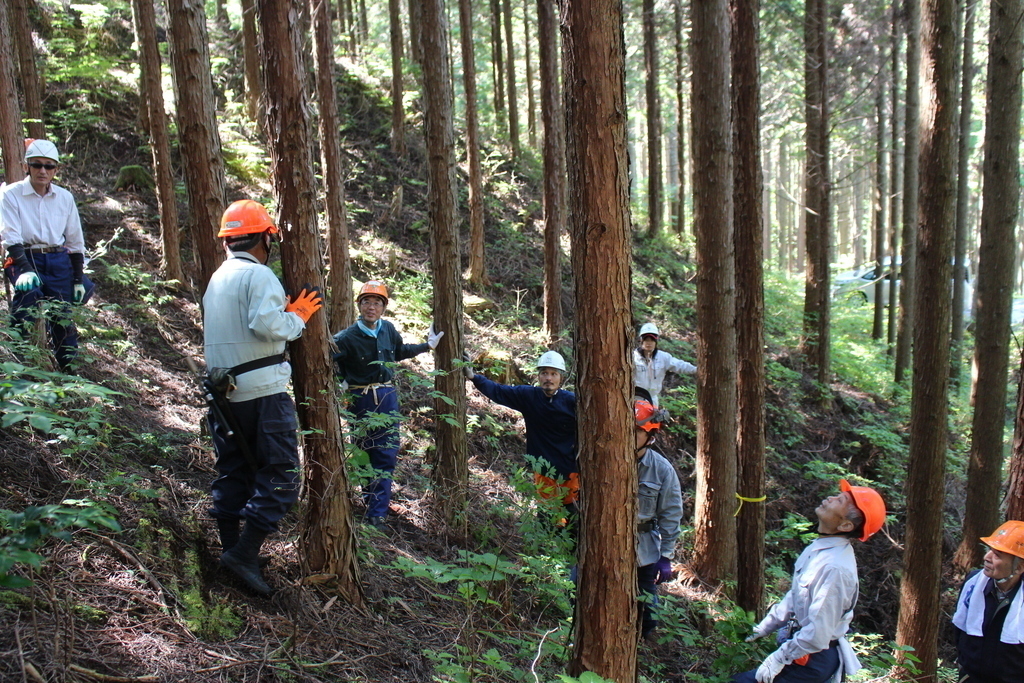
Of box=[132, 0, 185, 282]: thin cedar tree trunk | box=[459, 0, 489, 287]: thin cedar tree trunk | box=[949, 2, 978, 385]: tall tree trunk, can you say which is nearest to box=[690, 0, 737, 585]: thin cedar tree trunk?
box=[459, 0, 489, 287]: thin cedar tree trunk

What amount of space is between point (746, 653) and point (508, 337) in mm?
7242

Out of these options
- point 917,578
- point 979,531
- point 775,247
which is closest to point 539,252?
point 979,531

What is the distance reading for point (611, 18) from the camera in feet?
10.5

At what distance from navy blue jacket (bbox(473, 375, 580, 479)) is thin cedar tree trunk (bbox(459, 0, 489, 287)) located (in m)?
7.34

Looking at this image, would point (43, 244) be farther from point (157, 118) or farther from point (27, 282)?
point (157, 118)

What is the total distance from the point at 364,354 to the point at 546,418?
5.75 ft

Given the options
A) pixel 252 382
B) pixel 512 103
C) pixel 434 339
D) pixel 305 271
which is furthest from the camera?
pixel 512 103

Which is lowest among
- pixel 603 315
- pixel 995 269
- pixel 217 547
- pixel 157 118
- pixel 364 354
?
pixel 217 547

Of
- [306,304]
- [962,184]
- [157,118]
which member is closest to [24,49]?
[157,118]

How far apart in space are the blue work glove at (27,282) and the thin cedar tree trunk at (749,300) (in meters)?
6.53

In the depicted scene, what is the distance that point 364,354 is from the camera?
6.41m

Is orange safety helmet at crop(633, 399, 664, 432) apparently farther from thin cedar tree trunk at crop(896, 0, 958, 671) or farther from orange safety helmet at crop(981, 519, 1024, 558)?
thin cedar tree trunk at crop(896, 0, 958, 671)

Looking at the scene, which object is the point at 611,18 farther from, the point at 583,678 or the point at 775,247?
the point at 775,247

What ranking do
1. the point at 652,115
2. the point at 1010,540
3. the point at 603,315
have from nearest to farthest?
the point at 603,315 < the point at 1010,540 < the point at 652,115
